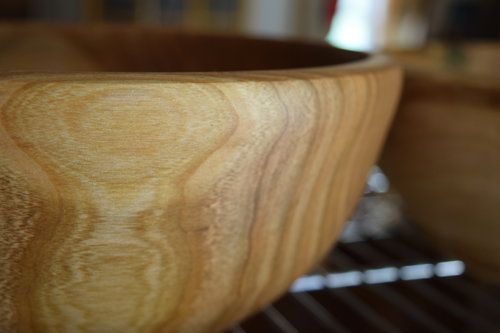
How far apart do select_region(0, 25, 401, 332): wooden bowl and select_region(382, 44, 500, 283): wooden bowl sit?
84 mm

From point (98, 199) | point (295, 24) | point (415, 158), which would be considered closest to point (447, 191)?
point (415, 158)

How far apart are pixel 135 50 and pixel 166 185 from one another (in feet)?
0.86

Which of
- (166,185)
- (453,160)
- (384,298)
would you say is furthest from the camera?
(384,298)

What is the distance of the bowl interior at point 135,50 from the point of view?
43 centimetres

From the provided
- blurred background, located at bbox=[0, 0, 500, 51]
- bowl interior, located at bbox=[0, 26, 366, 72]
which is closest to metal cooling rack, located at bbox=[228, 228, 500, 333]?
bowl interior, located at bbox=[0, 26, 366, 72]

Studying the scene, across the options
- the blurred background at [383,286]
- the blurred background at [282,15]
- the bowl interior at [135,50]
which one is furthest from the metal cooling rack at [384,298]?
the blurred background at [282,15]

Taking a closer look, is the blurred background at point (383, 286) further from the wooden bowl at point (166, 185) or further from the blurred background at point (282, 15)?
the blurred background at point (282, 15)

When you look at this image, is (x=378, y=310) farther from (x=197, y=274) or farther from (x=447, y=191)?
(x=197, y=274)

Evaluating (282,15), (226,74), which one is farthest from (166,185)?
(282,15)

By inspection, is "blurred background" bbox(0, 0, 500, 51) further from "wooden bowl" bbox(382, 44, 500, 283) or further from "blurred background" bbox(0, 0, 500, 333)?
"wooden bowl" bbox(382, 44, 500, 283)

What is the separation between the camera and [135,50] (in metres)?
0.46

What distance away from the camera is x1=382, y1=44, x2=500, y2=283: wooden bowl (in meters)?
0.35

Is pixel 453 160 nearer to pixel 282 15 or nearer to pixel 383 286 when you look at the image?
pixel 383 286

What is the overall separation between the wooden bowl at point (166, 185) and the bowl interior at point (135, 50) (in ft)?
0.52
